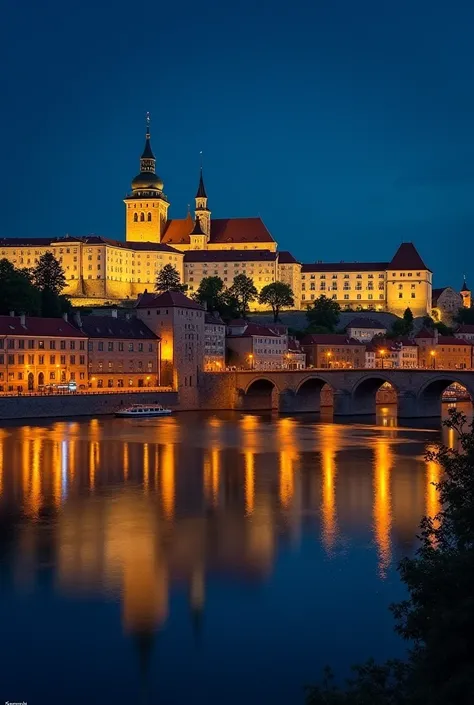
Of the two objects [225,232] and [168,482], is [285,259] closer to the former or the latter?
[225,232]

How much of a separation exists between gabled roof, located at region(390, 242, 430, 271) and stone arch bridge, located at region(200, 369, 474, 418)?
2110 inches

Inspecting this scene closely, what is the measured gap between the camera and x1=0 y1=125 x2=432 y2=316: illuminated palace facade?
114 meters

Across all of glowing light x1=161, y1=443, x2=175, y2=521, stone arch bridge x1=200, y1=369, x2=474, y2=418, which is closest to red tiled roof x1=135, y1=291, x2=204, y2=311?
stone arch bridge x1=200, y1=369, x2=474, y2=418

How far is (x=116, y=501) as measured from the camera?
30.7m

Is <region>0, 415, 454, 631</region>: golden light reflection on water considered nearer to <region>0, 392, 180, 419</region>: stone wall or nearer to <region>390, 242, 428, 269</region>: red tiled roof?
<region>0, 392, 180, 419</region>: stone wall

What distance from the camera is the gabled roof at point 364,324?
107 meters

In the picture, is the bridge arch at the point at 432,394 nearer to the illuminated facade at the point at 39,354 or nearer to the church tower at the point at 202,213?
the illuminated facade at the point at 39,354

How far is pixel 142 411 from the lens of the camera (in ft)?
204

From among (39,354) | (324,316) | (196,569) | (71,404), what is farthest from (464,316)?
(196,569)

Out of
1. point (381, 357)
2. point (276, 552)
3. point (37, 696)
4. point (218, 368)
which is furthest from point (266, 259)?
point (37, 696)

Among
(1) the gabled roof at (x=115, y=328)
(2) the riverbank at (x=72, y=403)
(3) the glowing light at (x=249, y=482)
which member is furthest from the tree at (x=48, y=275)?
(3) the glowing light at (x=249, y=482)

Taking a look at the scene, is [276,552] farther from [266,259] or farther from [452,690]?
[266,259]

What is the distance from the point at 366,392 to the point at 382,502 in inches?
1514

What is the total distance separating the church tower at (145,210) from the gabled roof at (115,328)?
60.0 m
